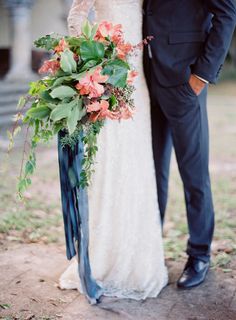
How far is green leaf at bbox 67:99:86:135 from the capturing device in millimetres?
2262

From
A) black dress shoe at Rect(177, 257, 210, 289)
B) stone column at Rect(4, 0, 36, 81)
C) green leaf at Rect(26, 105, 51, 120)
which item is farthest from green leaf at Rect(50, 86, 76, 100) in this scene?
stone column at Rect(4, 0, 36, 81)

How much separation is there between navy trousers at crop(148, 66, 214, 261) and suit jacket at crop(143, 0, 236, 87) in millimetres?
100

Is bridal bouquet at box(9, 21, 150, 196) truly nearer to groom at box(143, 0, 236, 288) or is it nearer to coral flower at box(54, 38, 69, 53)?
coral flower at box(54, 38, 69, 53)

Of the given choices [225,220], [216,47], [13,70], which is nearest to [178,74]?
[216,47]

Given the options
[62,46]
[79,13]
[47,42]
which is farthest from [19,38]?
[62,46]

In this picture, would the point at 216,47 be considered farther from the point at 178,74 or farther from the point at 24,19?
the point at 24,19

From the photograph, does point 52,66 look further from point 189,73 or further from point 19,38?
point 19,38

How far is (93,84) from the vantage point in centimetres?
228

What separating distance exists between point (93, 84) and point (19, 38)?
766cm

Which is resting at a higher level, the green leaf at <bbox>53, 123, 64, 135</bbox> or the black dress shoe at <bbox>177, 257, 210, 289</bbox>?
the green leaf at <bbox>53, 123, 64, 135</bbox>

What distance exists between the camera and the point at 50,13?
12.0 m

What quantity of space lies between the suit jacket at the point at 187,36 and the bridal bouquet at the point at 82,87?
530 millimetres

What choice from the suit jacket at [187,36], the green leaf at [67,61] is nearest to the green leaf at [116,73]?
the green leaf at [67,61]

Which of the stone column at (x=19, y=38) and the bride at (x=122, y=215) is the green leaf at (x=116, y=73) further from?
the stone column at (x=19, y=38)
